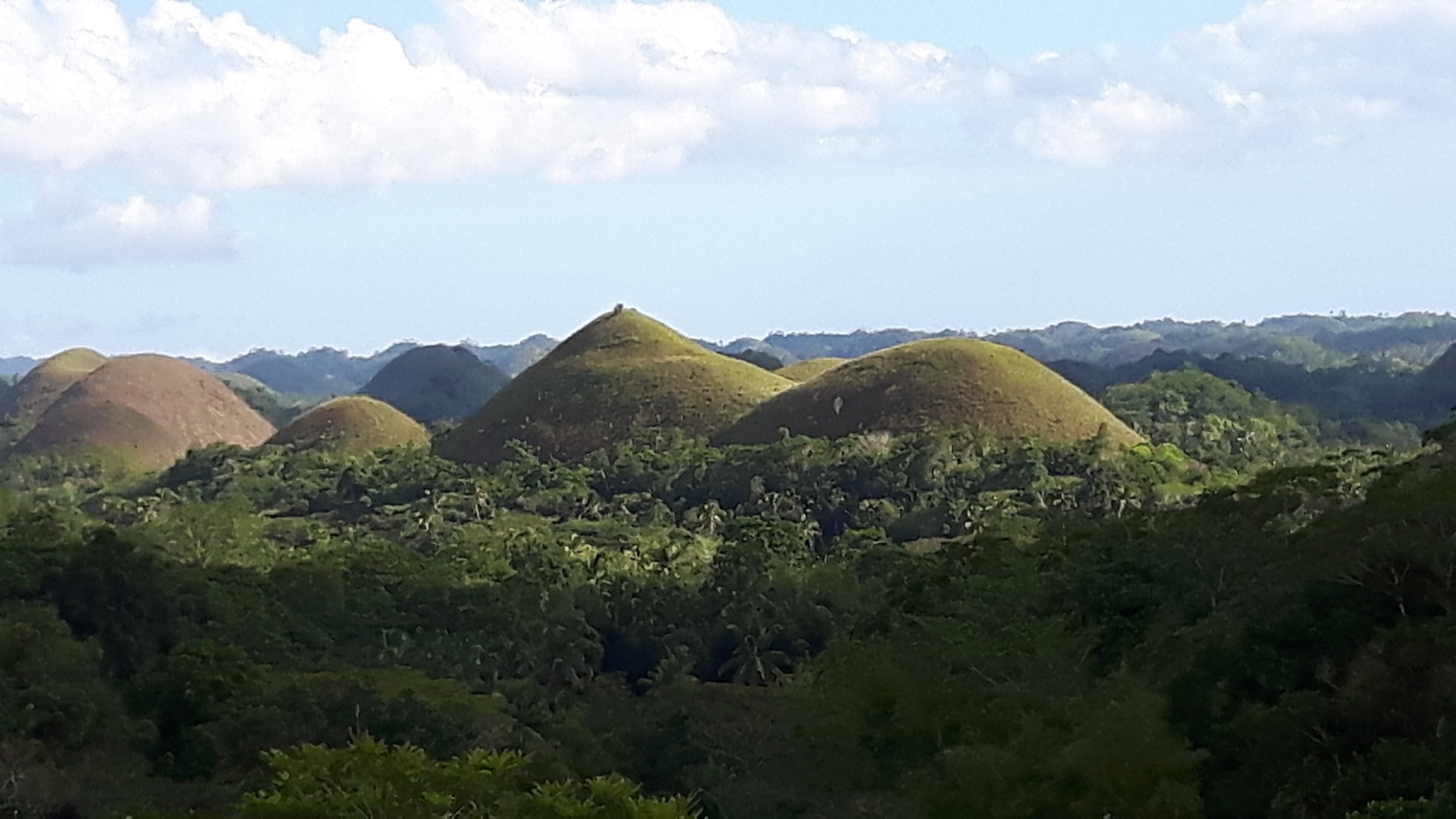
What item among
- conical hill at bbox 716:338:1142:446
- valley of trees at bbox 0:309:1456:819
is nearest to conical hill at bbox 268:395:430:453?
conical hill at bbox 716:338:1142:446

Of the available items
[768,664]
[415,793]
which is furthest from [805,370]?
[415,793]

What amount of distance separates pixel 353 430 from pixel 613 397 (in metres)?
25.1

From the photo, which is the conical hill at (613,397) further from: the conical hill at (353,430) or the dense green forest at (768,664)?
the dense green forest at (768,664)

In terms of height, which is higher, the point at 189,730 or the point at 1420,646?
the point at 1420,646

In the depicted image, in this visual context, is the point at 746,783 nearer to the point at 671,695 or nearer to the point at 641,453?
the point at 671,695

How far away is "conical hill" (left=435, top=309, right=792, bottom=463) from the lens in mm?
106062

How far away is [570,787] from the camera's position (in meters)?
21.2

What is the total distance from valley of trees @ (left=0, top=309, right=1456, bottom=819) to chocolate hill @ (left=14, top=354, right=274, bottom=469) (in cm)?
6980

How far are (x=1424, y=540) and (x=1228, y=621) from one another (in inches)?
137

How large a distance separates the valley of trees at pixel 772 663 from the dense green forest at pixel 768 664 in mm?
71

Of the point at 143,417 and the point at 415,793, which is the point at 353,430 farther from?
the point at 415,793

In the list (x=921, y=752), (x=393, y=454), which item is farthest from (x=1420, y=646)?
(x=393, y=454)

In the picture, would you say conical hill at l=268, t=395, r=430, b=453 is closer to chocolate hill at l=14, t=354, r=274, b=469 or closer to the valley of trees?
chocolate hill at l=14, t=354, r=274, b=469

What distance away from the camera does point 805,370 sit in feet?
434
